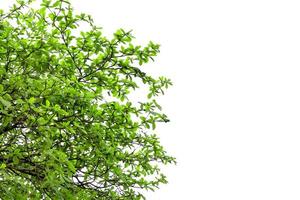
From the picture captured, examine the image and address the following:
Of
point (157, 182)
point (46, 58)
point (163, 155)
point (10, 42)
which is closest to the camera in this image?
point (10, 42)

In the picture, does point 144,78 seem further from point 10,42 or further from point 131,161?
point 10,42

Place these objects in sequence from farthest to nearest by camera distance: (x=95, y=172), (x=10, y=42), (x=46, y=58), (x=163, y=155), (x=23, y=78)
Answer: (x=163, y=155)
(x=95, y=172)
(x=46, y=58)
(x=10, y=42)
(x=23, y=78)

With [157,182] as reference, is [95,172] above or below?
below

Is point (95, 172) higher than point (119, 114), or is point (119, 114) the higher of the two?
point (119, 114)

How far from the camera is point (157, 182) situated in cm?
1334

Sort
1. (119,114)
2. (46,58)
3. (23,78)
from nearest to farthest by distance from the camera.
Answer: (23,78) → (46,58) → (119,114)

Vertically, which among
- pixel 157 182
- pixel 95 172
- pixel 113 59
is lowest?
pixel 95 172

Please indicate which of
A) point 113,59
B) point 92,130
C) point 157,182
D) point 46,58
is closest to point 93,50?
point 113,59

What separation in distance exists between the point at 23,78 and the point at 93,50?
2767 mm

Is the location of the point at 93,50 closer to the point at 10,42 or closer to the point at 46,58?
the point at 46,58

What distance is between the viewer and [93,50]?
1089cm

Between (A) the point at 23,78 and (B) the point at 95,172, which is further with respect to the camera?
(B) the point at 95,172

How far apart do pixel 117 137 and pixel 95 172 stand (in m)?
1.01

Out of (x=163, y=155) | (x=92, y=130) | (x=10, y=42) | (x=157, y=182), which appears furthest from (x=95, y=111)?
(x=157, y=182)
